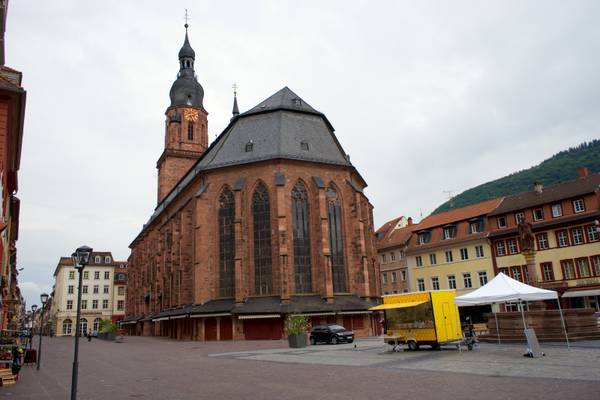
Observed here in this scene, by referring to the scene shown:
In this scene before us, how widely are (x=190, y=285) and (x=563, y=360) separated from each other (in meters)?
31.5

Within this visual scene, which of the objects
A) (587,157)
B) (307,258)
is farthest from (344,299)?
(587,157)

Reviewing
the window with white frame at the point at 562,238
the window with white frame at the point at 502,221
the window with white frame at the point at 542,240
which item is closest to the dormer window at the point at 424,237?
the window with white frame at the point at 502,221

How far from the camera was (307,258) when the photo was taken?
36969 millimetres

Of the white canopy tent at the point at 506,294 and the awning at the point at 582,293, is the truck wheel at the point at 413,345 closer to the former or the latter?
the white canopy tent at the point at 506,294

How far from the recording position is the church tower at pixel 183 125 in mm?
66688

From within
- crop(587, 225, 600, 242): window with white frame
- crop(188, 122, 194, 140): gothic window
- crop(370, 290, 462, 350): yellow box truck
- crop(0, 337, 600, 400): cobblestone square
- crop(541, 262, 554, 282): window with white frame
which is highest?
crop(188, 122, 194, 140): gothic window

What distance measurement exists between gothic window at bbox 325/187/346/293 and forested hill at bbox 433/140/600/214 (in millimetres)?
45467

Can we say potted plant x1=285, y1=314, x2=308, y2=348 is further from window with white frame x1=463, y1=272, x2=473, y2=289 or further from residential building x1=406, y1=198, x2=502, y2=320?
window with white frame x1=463, y1=272, x2=473, y2=289

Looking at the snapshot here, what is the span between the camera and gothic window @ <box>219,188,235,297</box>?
122ft

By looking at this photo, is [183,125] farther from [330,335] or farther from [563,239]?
[563,239]

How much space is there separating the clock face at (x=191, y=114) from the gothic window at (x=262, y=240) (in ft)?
107

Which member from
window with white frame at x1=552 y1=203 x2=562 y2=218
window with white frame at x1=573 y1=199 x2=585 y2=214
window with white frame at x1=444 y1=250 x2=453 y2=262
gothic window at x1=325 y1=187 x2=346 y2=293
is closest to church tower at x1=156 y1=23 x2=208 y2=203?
gothic window at x1=325 y1=187 x2=346 y2=293

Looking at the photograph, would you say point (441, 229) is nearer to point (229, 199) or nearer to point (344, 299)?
point (344, 299)

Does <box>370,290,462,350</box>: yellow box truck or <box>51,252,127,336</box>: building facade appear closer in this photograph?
<box>370,290,462,350</box>: yellow box truck
